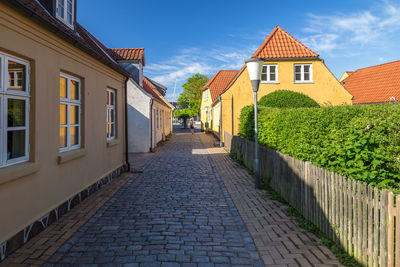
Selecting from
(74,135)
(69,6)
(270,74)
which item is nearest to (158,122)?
(270,74)

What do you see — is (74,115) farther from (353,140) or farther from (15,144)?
(353,140)

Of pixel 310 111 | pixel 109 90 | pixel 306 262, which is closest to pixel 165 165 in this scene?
pixel 109 90

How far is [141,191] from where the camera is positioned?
7418 mm

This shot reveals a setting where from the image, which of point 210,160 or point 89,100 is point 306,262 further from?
point 210,160

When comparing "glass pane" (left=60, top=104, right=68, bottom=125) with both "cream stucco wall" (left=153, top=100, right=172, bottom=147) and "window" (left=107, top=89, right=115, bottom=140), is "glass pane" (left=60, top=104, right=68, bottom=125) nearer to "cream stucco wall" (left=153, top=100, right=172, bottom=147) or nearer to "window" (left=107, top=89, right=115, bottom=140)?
"window" (left=107, top=89, right=115, bottom=140)

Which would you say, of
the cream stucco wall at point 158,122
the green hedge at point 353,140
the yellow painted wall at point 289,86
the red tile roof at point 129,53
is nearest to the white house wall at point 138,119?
the red tile roof at point 129,53

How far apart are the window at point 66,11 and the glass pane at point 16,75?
301 cm

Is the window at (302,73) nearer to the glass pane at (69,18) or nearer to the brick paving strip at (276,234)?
the brick paving strip at (276,234)

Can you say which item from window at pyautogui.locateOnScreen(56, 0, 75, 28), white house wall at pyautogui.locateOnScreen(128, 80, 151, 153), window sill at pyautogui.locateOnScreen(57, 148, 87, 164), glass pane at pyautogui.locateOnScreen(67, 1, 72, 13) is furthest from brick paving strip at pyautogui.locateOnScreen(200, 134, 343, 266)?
white house wall at pyautogui.locateOnScreen(128, 80, 151, 153)

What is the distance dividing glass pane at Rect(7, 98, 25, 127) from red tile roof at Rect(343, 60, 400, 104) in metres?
29.0

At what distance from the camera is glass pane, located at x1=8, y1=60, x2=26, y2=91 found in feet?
13.4

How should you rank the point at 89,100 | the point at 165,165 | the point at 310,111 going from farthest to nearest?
the point at 165,165, the point at 89,100, the point at 310,111

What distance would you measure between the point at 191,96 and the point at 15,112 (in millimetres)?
53596

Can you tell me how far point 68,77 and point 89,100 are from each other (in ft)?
3.51
